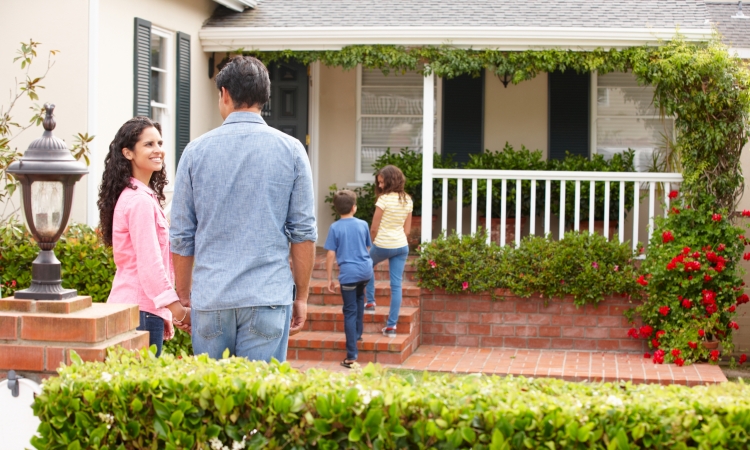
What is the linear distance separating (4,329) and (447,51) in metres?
6.57

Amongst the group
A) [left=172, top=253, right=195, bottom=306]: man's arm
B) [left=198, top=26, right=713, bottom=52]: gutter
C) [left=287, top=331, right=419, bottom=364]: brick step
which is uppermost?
[left=198, top=26, right=713, bottom=52]: gutter

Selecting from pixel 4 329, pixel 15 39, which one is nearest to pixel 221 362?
pixel 4 329

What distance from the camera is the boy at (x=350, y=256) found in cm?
738

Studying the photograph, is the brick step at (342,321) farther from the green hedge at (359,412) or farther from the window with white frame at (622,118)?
the green hedge at (359,412)

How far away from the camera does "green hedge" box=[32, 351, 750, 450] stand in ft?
8.49

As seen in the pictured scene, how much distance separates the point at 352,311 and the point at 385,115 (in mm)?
4408

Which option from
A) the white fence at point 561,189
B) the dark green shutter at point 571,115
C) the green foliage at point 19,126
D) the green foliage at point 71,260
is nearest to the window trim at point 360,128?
the dark green shutter at point 571,115

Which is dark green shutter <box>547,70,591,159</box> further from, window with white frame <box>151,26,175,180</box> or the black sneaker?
window with white frame <box>151,26,175,180</box>

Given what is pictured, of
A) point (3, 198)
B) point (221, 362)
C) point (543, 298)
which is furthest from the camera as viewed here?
point (543, 298)

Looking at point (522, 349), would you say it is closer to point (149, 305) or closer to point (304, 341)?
point (304, 341)

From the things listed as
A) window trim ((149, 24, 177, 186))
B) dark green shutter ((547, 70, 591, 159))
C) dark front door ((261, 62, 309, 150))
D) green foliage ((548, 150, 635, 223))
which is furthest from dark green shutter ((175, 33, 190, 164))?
dark green shutter ((547, 70, 591, 159))

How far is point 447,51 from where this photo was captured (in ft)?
29.6

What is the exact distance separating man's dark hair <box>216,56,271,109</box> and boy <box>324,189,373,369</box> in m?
3.93

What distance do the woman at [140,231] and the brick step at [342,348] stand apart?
3.90 m
